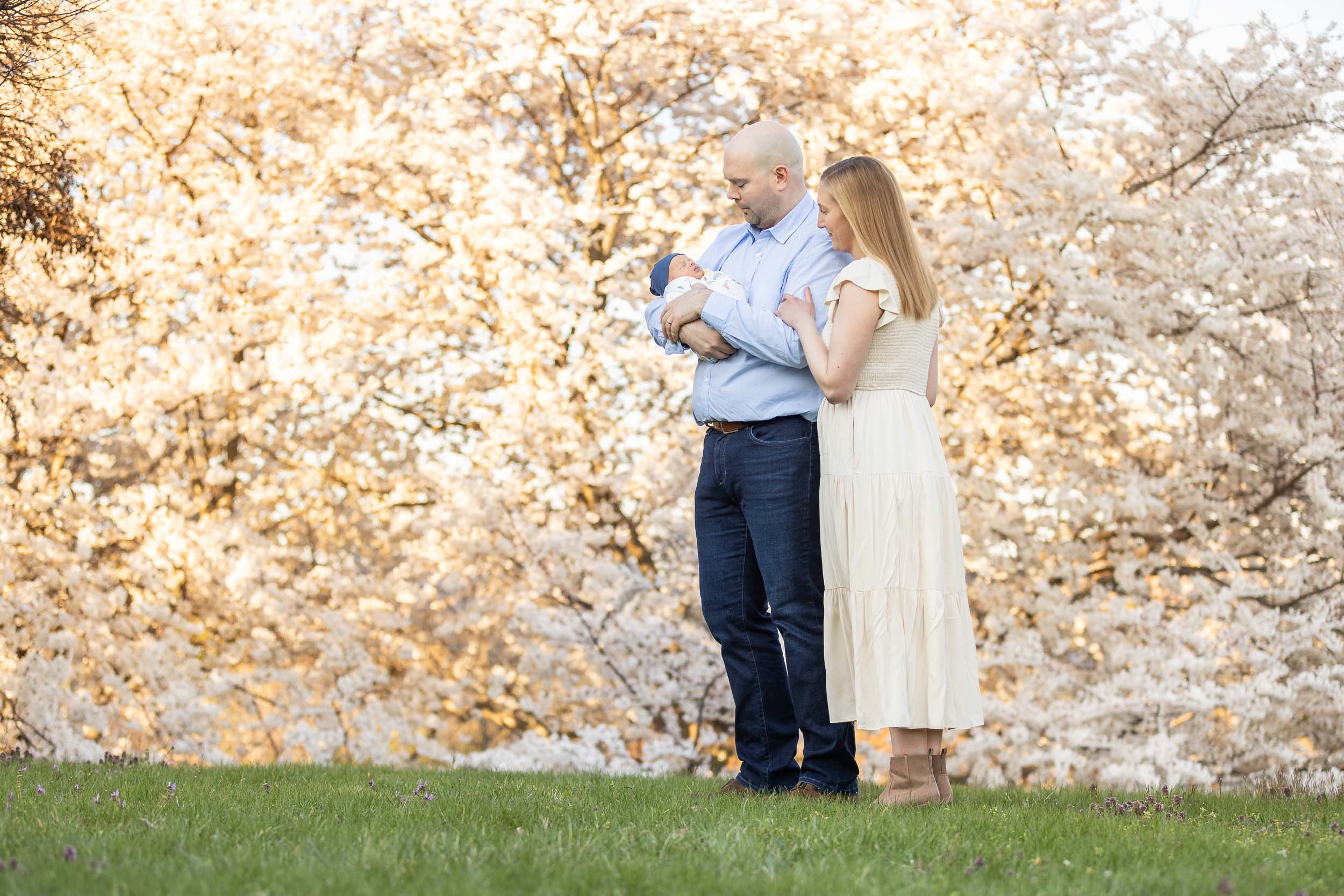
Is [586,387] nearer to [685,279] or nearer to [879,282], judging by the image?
[685,279]

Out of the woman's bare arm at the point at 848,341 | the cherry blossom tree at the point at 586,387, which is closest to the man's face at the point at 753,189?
the woman's bare arm at the point at 848,341

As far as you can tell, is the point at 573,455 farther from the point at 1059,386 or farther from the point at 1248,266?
the point at 1248,266

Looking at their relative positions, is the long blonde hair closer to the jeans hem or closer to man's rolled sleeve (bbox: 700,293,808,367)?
man's rolled sleeve (bbox: 700,293,808,367)

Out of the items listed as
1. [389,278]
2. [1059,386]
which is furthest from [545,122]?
[1059,386]

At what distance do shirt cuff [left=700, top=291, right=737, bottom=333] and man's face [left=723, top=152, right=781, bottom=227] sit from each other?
1.05ft

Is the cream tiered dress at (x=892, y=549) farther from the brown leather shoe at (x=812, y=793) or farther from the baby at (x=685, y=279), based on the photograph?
the baby at (x=685, y=279)

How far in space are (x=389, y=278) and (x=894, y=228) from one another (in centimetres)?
587

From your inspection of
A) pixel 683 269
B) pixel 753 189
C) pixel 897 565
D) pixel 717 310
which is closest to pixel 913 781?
pixel 897 565

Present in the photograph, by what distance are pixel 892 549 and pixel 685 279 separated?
1.11 metres

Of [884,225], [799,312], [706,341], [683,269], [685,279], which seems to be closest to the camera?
[884,225]

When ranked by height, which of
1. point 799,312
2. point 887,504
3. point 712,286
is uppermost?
point 712,286

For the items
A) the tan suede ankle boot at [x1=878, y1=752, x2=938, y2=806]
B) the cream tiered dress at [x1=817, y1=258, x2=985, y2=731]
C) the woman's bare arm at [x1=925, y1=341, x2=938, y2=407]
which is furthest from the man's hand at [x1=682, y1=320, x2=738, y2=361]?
the tan suede ankle boot at [x1=878, y1=752, x2=938, y2=806]

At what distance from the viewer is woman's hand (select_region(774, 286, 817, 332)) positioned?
3543 mm

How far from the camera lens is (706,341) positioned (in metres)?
3.72
